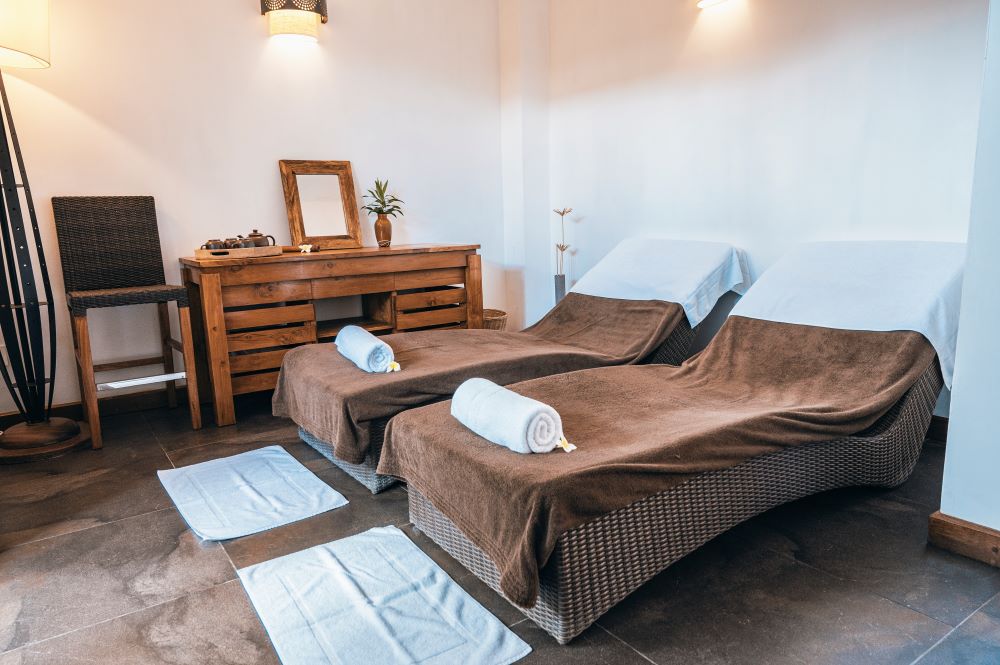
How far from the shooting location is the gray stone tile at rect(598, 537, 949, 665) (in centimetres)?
156

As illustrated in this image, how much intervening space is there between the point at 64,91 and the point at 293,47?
1.20m

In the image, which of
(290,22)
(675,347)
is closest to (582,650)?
(675,347)

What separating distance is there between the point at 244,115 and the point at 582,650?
3371 mm

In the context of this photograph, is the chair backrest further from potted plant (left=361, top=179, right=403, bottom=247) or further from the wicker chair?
potted plant (left=361, top=179, right=403, bottom=247)

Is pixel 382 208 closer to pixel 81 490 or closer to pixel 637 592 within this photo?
pixel 81 490

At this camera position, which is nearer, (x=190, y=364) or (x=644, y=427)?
(x=644, y=427)

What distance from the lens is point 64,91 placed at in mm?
3346

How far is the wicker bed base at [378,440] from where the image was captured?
251 cm

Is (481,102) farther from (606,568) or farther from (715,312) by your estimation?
(606,568)

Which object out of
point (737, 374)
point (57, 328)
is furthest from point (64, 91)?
point (737, 374)

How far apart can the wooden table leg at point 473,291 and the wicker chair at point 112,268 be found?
5.11ft

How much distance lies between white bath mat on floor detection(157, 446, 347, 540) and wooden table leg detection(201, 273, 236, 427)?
20.1 inches

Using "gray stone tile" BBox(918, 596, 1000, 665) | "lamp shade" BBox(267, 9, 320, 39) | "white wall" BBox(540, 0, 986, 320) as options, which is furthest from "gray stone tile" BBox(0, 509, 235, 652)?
"white wall" BBox(540, 0, 986, 320)

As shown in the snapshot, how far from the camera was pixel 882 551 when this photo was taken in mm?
1990
